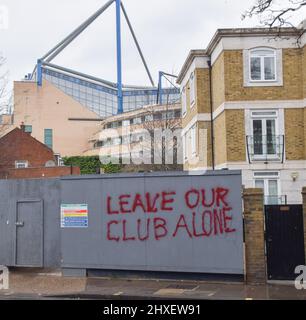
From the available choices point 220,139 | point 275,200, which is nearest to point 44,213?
→ point 275,200

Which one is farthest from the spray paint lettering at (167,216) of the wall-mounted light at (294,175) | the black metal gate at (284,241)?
the wall-mounted light at (294,175)

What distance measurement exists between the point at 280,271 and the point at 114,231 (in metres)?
4.27

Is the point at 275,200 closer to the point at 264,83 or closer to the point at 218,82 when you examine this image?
the point at 264,83

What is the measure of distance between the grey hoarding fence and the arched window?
14.0 meters

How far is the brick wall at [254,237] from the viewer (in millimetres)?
12016

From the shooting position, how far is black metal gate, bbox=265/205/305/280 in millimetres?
11945

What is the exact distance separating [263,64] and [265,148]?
4180 millimetres

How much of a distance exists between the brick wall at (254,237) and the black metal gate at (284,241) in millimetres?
179

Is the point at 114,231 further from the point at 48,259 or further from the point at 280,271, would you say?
the point at 280,271

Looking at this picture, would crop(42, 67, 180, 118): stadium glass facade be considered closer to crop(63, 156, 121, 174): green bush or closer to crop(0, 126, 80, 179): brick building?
crop(63, 156, 121, 174): green bush

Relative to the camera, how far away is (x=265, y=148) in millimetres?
25297

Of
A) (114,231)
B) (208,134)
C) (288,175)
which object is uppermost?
(208,134)
